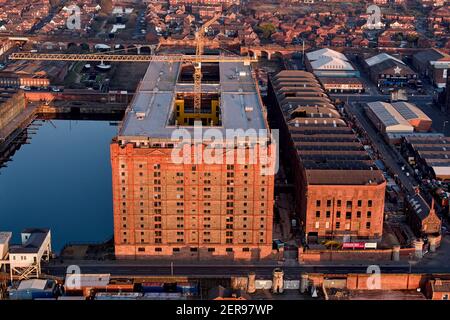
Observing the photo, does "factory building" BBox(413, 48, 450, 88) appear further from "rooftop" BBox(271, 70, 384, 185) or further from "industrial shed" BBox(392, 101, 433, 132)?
"rooftop" BBox(271, 70, 384, 185)

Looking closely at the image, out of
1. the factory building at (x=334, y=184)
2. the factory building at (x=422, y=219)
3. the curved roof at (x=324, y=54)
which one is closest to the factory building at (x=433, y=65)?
the curved roof at (x=324, y=54)

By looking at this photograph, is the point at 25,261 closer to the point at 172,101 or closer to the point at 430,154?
the point at 172,101

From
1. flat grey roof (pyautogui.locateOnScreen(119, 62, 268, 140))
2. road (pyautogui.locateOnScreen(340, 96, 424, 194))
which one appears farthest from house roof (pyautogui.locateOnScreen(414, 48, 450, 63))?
flat grey roof (pyautogui.locateOnScreen(119, 62, 268, 140))

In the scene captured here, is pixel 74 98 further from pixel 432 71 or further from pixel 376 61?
pixel 432 71

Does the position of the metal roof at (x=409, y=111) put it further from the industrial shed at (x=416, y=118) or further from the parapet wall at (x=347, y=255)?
the parapet wall at (x=347, y=255)

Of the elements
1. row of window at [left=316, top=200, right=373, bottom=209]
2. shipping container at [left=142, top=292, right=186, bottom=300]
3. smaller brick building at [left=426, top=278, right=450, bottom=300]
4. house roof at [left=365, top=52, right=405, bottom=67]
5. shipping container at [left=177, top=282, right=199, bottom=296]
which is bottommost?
shipping container at [left=177, top=282, right=199, bottom=296]

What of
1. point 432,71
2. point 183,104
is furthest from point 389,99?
point 183,104
